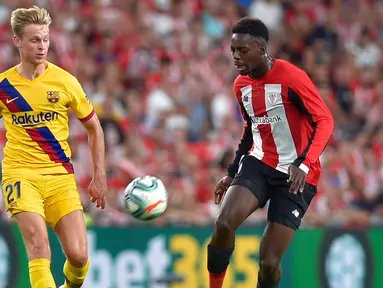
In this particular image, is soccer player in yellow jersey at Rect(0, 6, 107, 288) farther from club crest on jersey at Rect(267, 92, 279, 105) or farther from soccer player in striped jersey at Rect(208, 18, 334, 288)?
club crest on jersey at Rect(267, 92, 279, 105)

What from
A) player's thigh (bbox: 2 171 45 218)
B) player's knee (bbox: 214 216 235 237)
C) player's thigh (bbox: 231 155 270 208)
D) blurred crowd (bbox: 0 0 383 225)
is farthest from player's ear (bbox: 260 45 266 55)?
blurred crowd (bbox: 0 0 383 225)

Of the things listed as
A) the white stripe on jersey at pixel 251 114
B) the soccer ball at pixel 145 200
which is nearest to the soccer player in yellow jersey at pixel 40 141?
the soccer ball at pixel 145 200

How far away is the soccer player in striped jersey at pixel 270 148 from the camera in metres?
8.75

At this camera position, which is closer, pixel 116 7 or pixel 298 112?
pixel 298 112

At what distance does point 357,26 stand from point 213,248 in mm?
11407

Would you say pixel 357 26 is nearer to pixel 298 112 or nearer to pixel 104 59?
pixel 104 59

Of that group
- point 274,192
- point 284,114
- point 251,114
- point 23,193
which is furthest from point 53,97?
point 274,192

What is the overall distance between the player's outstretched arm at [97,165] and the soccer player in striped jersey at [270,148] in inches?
40.3

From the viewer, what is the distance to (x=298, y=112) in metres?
8.97

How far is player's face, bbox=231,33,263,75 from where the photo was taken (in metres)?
8.76

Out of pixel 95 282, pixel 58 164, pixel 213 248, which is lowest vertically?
pixel 95 282

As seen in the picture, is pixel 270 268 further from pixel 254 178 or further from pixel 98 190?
pixel 98 190

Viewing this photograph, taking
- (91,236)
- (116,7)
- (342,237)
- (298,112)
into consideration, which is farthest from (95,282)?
(116,7)

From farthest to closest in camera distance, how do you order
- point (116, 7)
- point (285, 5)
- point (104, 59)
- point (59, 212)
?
point (285, 5) < point (116, 7) < point (104, 59) < point (59, 212)
